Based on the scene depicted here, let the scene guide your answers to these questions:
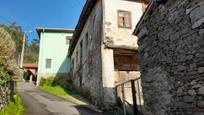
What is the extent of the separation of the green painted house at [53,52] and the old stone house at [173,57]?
728 inches

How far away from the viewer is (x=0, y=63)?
662cm

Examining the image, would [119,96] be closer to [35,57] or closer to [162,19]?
[162,19]

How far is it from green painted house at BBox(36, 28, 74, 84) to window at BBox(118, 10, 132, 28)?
13.5 m

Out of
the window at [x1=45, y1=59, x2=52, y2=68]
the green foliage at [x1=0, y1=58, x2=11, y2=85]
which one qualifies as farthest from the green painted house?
the green foliage at [x1=0, y1=58, x2=11, y2=85]

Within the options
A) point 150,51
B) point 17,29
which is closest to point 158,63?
point 150,51

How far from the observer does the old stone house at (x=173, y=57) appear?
4.46 m

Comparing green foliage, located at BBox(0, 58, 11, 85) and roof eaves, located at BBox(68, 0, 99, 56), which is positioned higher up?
roof eaves, located at BBox(68, 0, 99, 56)

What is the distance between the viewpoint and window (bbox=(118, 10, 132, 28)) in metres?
12.1

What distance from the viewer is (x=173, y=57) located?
17.0ft

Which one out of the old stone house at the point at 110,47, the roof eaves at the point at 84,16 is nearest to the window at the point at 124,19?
the old stone house at the point at 110,47

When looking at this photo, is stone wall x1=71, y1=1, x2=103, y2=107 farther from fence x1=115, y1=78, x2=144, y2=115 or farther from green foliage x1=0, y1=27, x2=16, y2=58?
green foliage x1=0, y1=27, x2=16, y2=58

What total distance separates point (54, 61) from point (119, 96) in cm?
1565

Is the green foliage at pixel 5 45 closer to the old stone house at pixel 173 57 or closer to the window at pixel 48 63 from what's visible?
the old stone house at pixel 173 57

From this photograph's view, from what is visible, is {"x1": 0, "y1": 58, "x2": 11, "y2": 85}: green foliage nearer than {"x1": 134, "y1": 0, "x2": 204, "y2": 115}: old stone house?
No
